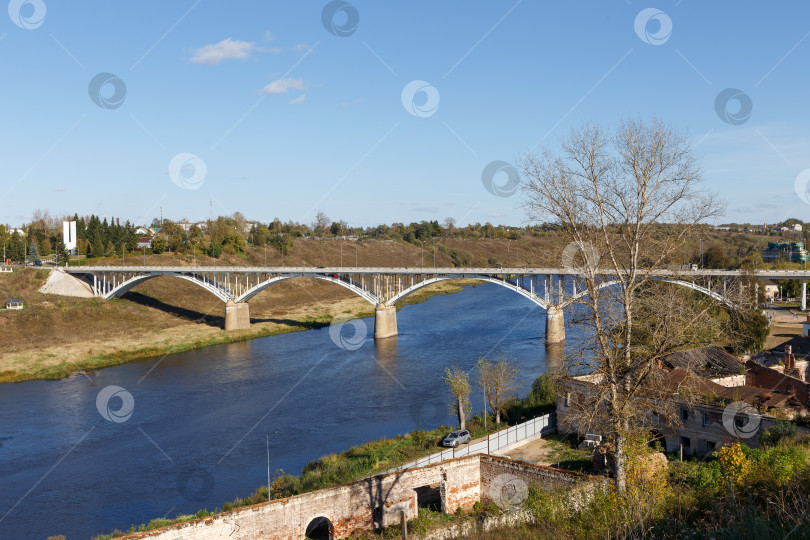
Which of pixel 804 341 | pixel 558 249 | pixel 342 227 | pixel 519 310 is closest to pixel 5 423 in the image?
pixel 558 249

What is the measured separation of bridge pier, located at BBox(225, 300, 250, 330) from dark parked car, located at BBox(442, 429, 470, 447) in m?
35.8

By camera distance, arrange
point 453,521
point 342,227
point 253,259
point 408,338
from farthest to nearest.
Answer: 1. point 342,227
2. point 253,259
3. point 408,338
4. point 453,521

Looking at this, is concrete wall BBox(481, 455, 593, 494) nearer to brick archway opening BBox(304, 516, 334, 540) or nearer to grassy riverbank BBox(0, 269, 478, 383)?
brick archway opening BBox(304, 516, 334, 540)

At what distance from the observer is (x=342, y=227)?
14000cm

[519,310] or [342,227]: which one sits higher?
[342,227]

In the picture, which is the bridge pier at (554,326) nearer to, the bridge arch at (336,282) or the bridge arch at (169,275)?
the bridge arch at (336,282)

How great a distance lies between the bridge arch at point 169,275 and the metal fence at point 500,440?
38.9m

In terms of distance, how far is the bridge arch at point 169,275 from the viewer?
55875 millimetres

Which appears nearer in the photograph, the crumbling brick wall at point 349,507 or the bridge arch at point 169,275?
the crumbling brick wall at point 349,507

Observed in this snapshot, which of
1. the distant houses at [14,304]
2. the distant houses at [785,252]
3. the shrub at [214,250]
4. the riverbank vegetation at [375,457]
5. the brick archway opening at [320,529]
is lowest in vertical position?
the riverbank vegetation at [375,457]

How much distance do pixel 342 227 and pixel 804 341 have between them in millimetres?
111841

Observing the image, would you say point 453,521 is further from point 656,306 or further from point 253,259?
point 253,259

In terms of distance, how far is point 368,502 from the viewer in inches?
572

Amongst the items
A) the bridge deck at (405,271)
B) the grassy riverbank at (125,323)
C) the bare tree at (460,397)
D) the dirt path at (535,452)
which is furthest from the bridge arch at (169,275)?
the dirt path at (535,452)
